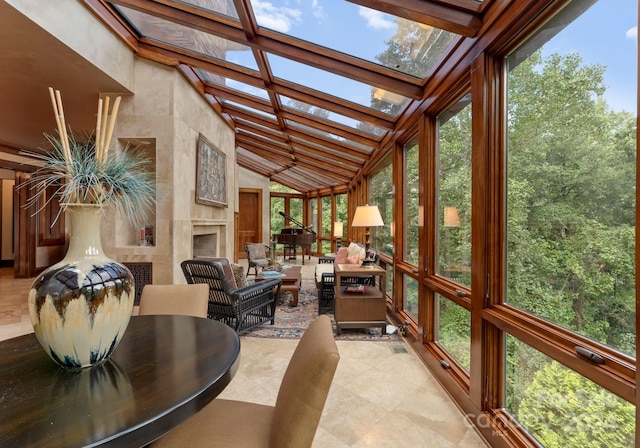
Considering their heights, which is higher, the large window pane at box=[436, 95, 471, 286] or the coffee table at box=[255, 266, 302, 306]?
the large window pane at box=[436, 95, 471, 286]

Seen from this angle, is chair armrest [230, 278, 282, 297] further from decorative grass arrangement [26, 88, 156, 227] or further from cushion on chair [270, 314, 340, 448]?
cushion on chair [270, 314, 340, 448]

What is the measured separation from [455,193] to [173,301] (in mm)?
2256

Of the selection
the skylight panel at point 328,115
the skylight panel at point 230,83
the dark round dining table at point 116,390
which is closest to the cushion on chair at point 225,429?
the dark round dining table at point 116,390

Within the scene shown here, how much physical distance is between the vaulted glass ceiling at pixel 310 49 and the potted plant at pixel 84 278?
184 centimetres

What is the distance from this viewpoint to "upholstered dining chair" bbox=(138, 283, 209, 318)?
1817 millimetres

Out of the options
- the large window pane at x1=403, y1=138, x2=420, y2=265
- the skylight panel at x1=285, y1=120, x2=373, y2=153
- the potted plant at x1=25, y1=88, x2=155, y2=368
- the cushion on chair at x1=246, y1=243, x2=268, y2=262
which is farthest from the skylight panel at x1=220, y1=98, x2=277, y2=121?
the potted plant at x1=25, y1=88, x2=155, y2=368

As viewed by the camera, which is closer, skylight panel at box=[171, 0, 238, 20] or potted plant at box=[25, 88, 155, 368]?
potted plant at box=[25, 88, 155, 368]

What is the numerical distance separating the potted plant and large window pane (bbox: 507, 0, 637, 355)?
1.84 m

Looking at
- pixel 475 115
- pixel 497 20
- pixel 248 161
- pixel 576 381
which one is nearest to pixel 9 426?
pixel 576 381

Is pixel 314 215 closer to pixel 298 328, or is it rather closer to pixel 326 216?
pixel 326 216

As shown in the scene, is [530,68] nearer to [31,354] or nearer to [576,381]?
[576,381]

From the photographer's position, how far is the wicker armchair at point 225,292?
293 centimetres

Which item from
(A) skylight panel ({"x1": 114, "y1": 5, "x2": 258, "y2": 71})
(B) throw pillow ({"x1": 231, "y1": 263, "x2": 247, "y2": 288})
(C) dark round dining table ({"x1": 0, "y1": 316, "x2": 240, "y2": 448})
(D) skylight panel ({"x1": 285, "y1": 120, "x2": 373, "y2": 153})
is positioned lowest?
(B) throw pillow ({"x1": 231, "y1": 263, "x2": 247, "y2": 288})

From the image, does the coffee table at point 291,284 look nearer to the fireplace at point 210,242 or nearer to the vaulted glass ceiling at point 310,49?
the fireplace at point 210,242
